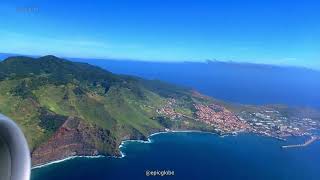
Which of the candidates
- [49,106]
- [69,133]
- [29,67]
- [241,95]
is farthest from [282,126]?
[29,67]

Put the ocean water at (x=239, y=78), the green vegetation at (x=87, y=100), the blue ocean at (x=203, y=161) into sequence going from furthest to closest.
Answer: the ocean water at (x=239, y=78), the green vegetation at (x=87, y=100), the blue ocean at (x=203, y=161)

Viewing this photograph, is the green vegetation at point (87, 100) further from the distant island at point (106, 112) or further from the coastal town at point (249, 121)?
the coastal town at point (249, 121)

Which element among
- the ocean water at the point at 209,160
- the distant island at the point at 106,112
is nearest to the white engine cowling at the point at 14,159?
the ocean water at the point at 209,160

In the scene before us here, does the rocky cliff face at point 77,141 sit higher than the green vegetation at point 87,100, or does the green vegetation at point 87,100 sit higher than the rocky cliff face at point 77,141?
the green vegetation at point 87,100

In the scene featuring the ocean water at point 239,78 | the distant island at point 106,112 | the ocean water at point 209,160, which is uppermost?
the ocean water at point 239,78

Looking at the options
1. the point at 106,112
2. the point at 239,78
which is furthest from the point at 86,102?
the point at 239,78

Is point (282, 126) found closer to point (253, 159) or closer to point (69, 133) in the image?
point (253, 159)

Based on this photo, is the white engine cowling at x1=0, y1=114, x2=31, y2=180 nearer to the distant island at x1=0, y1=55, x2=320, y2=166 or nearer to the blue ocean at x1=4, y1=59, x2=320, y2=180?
the blue ocean at x1=4, y1=59, x2=320, y2=180

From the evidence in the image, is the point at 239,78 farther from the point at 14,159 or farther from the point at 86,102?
the point at 14,159
